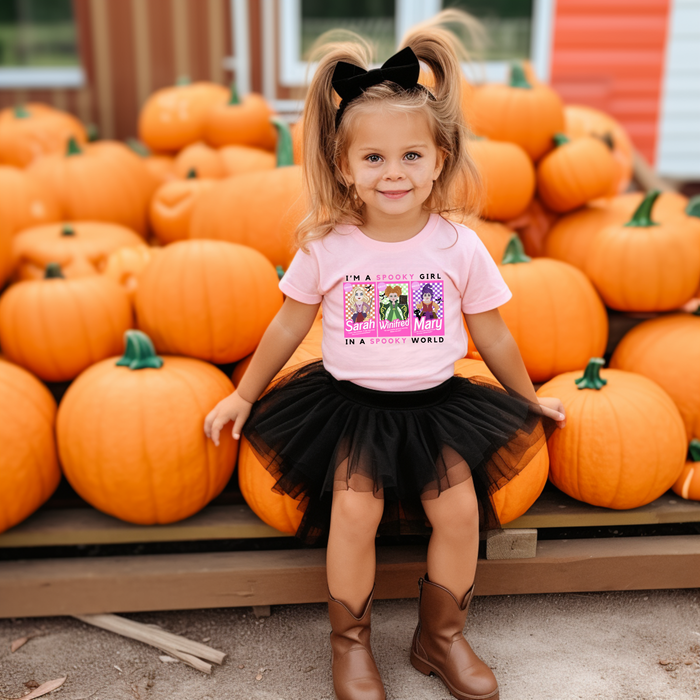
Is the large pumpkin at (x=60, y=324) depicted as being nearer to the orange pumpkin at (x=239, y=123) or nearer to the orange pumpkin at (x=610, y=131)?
the orange pumpkin at (x=239, y=123)

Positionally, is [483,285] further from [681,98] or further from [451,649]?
[681,98]

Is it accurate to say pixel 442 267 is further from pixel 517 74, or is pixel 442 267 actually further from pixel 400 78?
pixel 517 74

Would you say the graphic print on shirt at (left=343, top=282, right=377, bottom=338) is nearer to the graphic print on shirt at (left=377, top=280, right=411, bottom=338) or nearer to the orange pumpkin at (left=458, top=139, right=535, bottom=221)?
the graphic print on shirt at (left=377, top=280, right=411, bottom=338)

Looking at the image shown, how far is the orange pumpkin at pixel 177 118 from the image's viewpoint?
11.4 ft

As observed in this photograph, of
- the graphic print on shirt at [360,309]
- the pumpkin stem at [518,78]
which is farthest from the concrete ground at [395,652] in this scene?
the pumpkin stem at [518,78]

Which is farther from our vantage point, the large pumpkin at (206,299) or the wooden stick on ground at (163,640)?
the large pumpkin at (206,299)

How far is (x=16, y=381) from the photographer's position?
183 centimetres

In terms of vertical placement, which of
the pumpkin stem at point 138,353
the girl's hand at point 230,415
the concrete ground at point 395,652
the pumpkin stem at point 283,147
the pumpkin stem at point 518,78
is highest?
the pumpkin stem at point 518,78

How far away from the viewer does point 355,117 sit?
55.5 inches

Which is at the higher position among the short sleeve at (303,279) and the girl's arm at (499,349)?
the short sleeve at (303,279)

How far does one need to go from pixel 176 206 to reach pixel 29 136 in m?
1.33

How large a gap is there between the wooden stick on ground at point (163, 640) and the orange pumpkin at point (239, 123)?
7.40ft

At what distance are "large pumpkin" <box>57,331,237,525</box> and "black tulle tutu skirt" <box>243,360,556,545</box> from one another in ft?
0.61

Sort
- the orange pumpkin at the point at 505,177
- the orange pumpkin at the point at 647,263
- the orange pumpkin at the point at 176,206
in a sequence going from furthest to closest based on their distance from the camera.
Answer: the orange pumpkin at the point at 176,206, the orange pumpkin at the point at 505,177, the orange pumpkin at the point at 647,263
